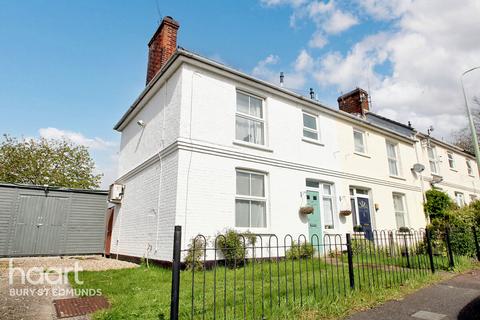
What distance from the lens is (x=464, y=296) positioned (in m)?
5.39

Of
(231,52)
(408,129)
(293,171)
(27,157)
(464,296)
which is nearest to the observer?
(464,296)

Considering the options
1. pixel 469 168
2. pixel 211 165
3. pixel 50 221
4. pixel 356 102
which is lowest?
pixel 50 221

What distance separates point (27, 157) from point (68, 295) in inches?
852

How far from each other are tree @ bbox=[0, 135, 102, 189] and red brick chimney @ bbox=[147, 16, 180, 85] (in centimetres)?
1682

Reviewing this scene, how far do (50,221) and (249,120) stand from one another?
33.9 feet

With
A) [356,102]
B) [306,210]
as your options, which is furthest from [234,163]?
[356,102]

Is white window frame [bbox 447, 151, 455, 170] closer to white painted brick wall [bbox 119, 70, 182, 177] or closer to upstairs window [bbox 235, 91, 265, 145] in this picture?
upstairs window [bbox 235, 91, 265, 145]

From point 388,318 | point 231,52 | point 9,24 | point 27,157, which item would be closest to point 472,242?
point 388,318

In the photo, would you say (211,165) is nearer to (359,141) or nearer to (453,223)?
(359,141)

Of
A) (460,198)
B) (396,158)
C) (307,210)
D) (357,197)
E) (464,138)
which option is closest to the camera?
(307,210)

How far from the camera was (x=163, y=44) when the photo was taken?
1123 cm

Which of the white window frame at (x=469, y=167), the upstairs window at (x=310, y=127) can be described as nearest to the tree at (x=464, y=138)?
the white window frame at (x=469, y=167)

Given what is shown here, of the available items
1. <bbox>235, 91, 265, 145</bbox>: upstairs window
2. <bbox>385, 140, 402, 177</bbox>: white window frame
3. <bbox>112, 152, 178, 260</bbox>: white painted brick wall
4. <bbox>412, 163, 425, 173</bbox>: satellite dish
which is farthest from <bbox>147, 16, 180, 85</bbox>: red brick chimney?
<bbox>412, 163, 425, 173</bbox>: satellite dish

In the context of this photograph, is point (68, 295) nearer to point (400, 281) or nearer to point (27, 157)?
point (400, 281)
